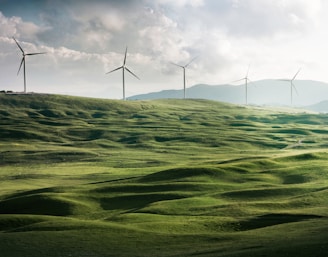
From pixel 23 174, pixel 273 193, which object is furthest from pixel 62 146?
pixel 273 193

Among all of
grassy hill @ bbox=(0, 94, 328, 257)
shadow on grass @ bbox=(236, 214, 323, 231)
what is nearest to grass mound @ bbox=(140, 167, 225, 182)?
grassy hill @ bbox=(0, 94, 328, 257)

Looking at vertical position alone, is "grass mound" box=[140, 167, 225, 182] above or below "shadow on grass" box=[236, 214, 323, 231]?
above

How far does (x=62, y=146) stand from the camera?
622 feet

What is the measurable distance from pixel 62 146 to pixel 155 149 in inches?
1401

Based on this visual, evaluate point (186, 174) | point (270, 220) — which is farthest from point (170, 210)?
point (186, 174)

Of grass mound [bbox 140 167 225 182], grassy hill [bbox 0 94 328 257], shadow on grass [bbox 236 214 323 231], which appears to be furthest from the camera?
grass mound [bbox 140 167 225 182]

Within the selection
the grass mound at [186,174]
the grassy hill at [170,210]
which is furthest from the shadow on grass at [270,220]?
the grass mound at [186,174]

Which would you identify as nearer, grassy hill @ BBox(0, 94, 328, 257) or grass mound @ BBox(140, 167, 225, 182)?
grassy hill @ BBox(0, 94, 328, 257)

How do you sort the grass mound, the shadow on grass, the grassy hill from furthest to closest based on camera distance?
1. the grass mound
2. the shadow on grass
3. the grassy hill

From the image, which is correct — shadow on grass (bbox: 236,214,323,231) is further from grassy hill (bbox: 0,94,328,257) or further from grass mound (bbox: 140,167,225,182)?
grass mound (bbox: 140,167,225,182)

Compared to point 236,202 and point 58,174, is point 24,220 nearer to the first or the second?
point 236,202

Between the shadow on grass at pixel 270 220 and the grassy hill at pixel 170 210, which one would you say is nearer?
the grassy hill at pixel 170 210

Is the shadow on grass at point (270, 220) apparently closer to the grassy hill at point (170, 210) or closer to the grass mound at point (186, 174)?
the grassy hill at point (170, 210)

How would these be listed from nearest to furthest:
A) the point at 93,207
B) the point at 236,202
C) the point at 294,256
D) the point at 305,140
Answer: the point at 294,256 → the point at 236,202 → the point at 93,207 → the point at 305,140
